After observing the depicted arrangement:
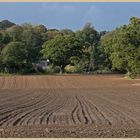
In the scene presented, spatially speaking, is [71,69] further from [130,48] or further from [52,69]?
[130,48]

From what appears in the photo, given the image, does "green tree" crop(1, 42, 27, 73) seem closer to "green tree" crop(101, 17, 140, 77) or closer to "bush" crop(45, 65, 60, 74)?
"bush" crop(45, 65, 60, 74)

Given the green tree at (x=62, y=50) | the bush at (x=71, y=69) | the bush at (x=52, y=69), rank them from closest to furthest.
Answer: the bush at (x=52, y=69), the green tree at (x=62, y=50), the bush at (x=71, y=69)

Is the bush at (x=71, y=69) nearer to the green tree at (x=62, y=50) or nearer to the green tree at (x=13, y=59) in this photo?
the green tree at (x=62, y=50)

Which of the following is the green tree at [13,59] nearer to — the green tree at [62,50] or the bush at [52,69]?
the bush at [52,69]

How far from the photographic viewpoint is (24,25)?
191 meters

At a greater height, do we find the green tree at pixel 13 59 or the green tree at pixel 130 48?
the green tree at pixel 130 48

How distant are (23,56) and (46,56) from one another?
7.58 m

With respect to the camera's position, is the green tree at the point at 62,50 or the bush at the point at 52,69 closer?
the bush at the point at 52,69

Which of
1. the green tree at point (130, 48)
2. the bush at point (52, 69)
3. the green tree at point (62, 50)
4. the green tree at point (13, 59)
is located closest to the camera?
the green tree at point (130, 48)

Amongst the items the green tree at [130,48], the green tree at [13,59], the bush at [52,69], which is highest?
the green tree at [130,48]

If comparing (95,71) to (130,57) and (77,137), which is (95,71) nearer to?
(130,57)

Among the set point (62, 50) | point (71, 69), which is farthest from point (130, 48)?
point (71, 69)

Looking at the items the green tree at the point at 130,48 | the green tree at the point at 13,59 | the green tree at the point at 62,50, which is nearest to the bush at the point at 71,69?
the green tree at the point at 62,50

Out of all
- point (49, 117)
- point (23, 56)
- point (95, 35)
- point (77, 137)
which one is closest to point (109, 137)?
point (77, 137)
